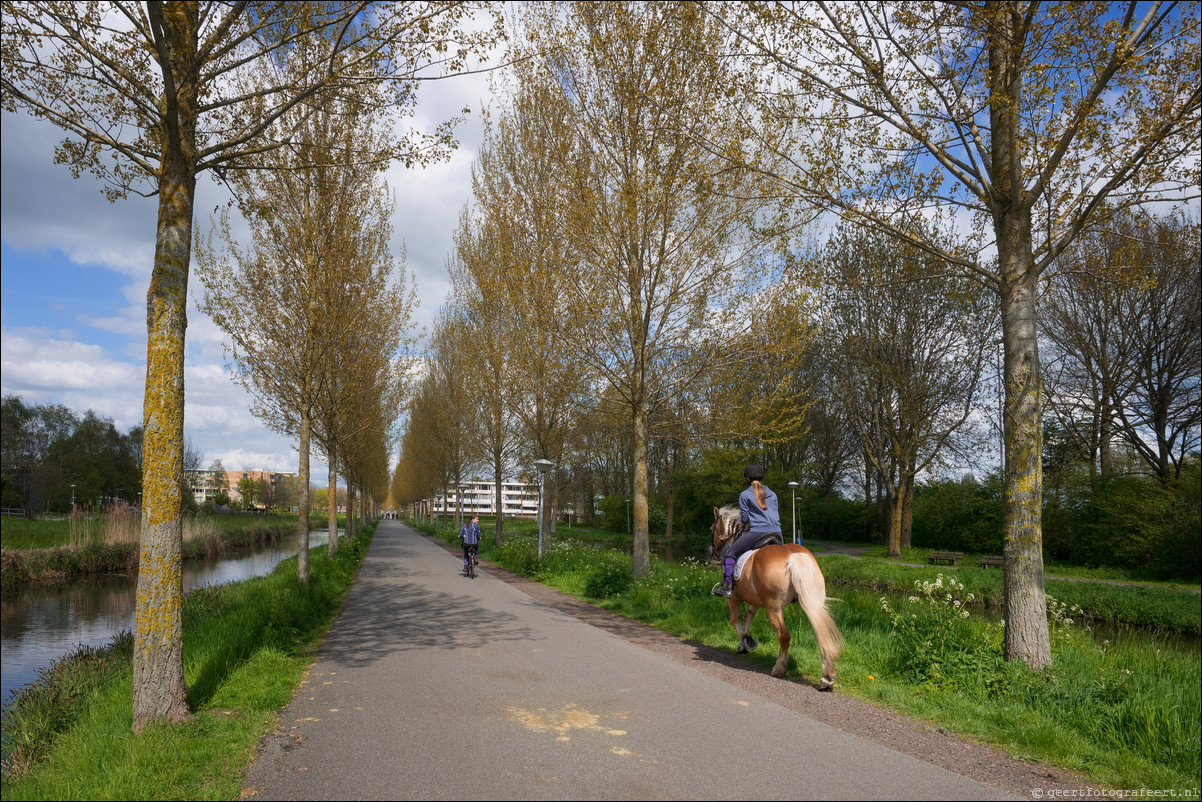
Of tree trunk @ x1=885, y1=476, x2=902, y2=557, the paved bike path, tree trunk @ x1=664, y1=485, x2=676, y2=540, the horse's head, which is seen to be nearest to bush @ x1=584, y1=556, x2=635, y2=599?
the paved bike path

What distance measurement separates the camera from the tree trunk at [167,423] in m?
5.53

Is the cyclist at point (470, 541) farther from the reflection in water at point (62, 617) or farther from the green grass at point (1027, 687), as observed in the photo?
the green grass at point (1027, 687)

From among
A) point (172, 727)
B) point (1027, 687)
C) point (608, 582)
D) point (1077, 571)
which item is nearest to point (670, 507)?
point (1077, 571)

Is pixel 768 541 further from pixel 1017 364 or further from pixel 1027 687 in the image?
pixel 1017 364

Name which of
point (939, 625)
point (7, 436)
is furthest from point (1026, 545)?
point (7, 436)

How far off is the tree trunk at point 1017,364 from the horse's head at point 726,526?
2876 mm

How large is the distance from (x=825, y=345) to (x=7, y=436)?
81.7m

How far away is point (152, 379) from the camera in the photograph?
5594 mm

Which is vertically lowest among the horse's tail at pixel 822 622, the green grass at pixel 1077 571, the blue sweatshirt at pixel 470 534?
the green grass at pixel 1077 571

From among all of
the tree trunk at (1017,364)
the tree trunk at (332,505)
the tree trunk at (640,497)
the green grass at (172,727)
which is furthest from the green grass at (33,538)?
the tree trunk at (1017,364)

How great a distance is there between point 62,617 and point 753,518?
18.0 metres

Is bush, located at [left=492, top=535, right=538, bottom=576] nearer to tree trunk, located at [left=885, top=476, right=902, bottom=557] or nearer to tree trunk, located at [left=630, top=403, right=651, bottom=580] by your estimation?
tree trunk, located at [left=630, top=403, right=651, bottom=580]

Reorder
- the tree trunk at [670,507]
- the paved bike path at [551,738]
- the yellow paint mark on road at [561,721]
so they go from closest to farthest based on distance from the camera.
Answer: the paved bike path at [551,738] → the yellow paint mark on road at [561,721] → the tree trunk at [670,507]

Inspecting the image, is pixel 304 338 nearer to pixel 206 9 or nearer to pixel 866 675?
pixel 206 9
